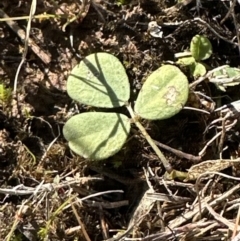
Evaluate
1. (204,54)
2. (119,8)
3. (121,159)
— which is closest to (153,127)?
(121,159)

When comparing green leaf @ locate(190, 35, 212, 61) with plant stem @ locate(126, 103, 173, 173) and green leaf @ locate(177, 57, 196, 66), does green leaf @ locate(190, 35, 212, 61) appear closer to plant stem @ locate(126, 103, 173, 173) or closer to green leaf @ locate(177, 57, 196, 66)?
green leaf @ locate(177, 57, 196, 66)

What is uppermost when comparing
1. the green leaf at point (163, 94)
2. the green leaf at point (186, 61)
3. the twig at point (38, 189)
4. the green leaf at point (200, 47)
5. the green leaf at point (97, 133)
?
the green leaf at point (200, 47)

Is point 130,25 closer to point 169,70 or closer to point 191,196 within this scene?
point 169,70

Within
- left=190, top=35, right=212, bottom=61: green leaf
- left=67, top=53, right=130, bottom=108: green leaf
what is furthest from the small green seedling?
left=67, top=53, right=130, bottom=108: green leaf

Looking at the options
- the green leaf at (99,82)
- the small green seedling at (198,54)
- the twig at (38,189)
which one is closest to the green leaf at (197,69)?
the small green seedling at (198,54)

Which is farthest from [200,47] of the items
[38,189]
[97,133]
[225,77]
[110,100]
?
[38,189]

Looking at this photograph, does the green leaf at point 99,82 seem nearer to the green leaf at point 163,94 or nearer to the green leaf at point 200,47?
the green leaf at point 163,94
